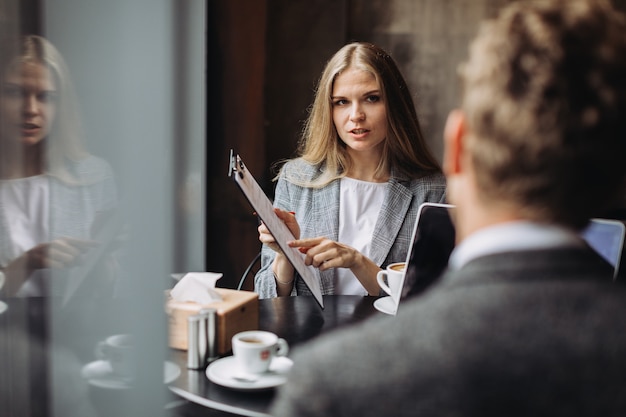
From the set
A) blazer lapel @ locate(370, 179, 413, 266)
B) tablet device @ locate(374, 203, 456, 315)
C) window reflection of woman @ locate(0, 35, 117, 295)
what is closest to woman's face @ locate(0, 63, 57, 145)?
window reflection of woman @ locate(0, 35, 117, 295)

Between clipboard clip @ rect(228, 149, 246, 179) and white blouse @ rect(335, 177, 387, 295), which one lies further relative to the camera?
white blouse @ rect(335, 177, 387, 295)

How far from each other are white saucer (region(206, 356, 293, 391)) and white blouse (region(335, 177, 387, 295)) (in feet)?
3.38

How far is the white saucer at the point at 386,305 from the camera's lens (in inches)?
61.1

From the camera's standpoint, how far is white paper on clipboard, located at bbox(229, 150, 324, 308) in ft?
4.12

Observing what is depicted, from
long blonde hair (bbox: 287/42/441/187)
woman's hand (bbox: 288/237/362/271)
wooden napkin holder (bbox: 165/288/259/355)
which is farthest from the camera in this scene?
long blonde hair (bbox: 287/42/441/187)

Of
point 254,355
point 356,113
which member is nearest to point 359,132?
point 356,113

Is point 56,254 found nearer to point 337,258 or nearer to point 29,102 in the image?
point 29,102

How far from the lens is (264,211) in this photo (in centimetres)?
137

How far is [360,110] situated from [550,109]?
5.11 ft

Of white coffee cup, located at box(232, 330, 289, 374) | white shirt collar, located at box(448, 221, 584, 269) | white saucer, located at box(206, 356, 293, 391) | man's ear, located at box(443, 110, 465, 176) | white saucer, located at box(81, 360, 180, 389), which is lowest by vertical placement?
white saucer, located at box(206, 356, 293, 391)

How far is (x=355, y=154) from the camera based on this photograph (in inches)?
91.3

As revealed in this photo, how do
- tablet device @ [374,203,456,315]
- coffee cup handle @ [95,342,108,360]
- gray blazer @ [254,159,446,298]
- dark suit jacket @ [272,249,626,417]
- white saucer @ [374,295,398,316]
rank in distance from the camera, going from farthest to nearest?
gray blazer @ [254,159,446,298]
white saucer @ [374,295,398,316]
tablet device @ [374,203,456,315]
coffee cup handle @ [95,342,108,360]
dark suit jacket @ [272,249,626,417]

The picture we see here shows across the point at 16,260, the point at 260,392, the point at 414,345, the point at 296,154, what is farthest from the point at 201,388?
the point at 296,154

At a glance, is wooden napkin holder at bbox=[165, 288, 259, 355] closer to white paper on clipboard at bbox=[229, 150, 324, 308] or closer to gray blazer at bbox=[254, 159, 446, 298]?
white paper on clipboard at bbox=[229, 150, 324, 308]
